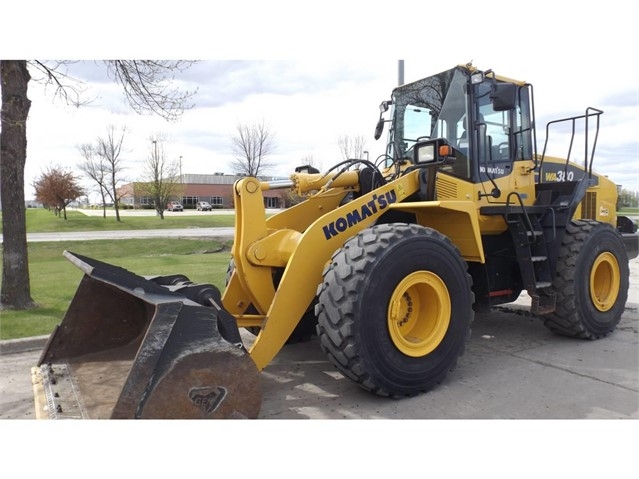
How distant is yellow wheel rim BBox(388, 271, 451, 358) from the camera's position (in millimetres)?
3943

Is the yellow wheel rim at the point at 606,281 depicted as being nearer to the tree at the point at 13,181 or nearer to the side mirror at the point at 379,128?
the side mirror at the point at 379,128

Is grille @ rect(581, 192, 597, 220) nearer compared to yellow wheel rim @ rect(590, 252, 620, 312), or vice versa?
yellow wheel rim @ rect(590, 252, 620, 312)

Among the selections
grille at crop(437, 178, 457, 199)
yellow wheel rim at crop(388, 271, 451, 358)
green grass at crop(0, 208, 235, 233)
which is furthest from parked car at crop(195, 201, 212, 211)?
yellow wheel rim at crop(388, 271, 451, 358)

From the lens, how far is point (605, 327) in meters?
5.82

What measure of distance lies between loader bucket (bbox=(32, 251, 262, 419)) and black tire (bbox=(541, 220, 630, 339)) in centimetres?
388

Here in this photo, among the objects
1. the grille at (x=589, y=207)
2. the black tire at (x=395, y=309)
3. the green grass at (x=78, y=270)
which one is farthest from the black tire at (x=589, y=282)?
the green grass at (x=78, y=270)

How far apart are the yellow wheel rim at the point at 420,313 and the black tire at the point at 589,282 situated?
2102mm

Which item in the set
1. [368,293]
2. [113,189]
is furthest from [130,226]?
[368,293]

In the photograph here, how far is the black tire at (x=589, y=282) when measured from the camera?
18.0 ft

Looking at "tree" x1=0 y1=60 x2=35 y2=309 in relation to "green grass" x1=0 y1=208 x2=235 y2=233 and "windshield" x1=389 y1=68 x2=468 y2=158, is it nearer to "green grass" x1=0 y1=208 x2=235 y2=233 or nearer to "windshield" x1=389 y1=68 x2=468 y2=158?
"windshield" x1=389 y1=68 x2=468 y2=158

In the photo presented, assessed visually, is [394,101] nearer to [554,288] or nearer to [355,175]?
[355,175]

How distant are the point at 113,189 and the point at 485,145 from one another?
2560 cm

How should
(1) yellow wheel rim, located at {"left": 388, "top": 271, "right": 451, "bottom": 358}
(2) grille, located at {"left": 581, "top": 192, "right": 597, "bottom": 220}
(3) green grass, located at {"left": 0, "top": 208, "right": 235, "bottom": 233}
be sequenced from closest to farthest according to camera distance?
1. (1) yellow wheel rim, located at {"left": 388, "top": 271, "right": 451, "bottom": 358}
2. (2) grille, located at {"left": 581, "top": 192, "right": 597, "bottom": 220}
3. (3) green grass, located at {"left": 0, "top": 208, "right": 235, "bottom": 233}

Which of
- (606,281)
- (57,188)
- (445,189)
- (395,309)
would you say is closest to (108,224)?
(57,188)
